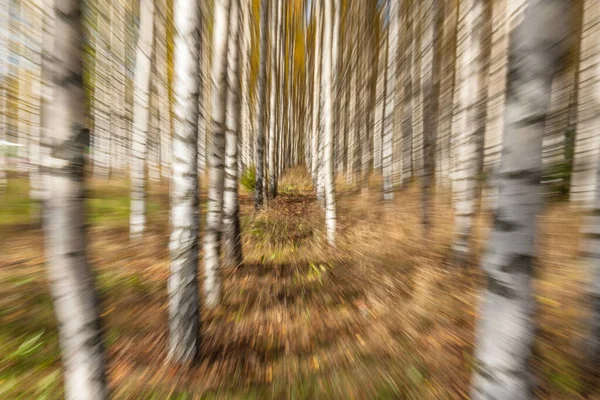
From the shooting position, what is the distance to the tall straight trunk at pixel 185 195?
8.91 feet

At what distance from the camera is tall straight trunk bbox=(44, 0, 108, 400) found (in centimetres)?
148

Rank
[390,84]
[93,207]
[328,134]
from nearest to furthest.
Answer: [328,134] < [390,84] < [93,207]

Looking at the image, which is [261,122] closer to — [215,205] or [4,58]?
[215,205]

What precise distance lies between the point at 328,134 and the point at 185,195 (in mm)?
4779

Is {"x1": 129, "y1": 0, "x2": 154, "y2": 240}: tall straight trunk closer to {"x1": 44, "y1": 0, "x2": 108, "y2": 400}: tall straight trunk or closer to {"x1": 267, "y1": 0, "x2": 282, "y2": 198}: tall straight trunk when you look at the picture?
{"x1": 267, "y1": 0, "x2": 282, "y2": 198}: tall straight trunk

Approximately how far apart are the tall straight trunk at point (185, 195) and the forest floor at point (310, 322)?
1.06 feet

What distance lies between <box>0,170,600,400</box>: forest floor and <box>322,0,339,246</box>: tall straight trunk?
0.55 metres

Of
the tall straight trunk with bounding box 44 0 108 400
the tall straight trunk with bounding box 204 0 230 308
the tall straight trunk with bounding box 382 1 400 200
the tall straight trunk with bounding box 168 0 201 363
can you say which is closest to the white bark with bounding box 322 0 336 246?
the tall straight trunk with bounding box 382 1 400 200

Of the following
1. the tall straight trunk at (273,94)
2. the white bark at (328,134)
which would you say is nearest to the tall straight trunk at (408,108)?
the white bark at (328,134)

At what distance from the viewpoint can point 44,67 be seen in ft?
4.87

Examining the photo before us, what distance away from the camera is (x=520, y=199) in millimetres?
1562

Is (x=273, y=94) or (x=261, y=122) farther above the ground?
(x=273, y=94)

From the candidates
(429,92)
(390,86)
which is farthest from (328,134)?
(390,86)

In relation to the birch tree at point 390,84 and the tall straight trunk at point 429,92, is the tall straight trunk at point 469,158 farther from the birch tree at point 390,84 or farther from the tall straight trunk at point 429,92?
the birch tree at point 390,84
